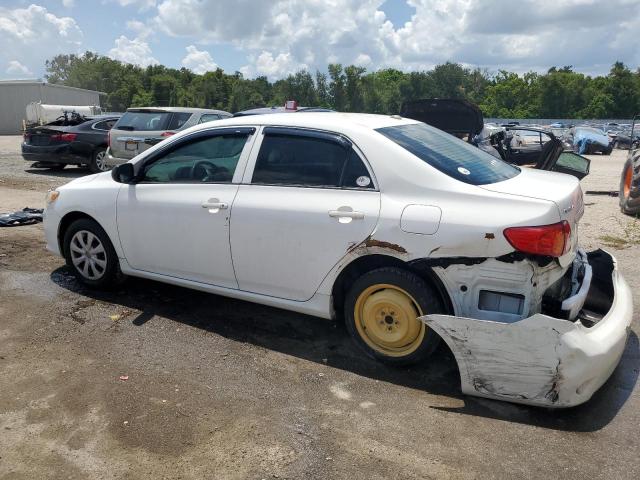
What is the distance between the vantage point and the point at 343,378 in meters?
3.69

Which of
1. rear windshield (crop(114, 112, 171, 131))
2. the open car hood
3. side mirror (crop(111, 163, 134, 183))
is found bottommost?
side mirror (crop(111, 163, 134, 183))

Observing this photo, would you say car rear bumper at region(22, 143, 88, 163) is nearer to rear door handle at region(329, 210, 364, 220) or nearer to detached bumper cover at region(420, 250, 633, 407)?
rear door handle at region(329, 210, 364, 220)

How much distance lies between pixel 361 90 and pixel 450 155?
82247 millimetres

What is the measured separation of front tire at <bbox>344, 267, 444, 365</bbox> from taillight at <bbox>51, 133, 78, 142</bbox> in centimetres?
1192

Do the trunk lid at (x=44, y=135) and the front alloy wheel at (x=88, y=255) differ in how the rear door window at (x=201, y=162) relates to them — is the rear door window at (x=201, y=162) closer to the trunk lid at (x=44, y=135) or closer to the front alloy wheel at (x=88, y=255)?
the front alloy wheel at (x=88, y=255)

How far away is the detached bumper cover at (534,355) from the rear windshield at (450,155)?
960 mm

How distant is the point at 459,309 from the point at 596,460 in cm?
107

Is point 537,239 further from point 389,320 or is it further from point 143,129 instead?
point 143,129

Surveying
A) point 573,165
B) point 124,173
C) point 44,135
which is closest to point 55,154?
point 44,135

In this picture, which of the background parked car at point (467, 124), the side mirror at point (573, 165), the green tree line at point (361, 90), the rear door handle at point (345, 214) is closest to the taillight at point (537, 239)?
the rear door handle at point (345, 214)

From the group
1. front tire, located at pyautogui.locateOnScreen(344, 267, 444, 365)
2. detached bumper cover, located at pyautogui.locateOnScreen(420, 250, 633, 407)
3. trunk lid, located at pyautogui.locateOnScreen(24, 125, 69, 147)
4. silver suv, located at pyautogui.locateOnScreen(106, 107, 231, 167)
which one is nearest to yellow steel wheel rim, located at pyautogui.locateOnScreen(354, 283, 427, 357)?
front tire, located at pyautogui.locateOnScreen(344, 267, 444, 365)

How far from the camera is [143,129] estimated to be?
1144cm

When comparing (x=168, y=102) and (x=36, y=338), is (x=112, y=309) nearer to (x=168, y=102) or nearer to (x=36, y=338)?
(x=36, y=338)

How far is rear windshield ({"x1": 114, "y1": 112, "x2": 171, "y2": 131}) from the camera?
1144cm
